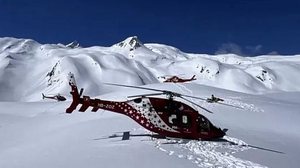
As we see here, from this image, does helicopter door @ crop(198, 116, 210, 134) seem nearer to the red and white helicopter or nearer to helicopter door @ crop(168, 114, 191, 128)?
the red and white helicopter

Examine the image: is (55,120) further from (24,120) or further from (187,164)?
(187,164)

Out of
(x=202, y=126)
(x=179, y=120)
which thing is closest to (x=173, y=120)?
(x=179, y=120)

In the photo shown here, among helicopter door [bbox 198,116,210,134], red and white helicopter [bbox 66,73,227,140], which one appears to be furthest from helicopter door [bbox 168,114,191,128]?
helicopter door [bbox 198,116,210,134]

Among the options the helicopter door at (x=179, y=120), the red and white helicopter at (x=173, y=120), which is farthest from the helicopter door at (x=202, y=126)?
the helicopter door at (x=179, y=120)

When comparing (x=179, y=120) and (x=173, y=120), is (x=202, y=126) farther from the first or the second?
(x=173, y=120)

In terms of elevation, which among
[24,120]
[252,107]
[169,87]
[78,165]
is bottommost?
[78,165]

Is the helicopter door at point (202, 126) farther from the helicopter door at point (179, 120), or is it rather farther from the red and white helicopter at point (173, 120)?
the helicopter door at point (179, 120)

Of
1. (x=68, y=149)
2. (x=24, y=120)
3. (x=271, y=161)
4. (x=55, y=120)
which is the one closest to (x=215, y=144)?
(x=271, y=161)

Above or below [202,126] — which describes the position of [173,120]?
above

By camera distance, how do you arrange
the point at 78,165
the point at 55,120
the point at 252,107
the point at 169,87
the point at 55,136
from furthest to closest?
the point at 169,87
the point at 252,107
the point at 55,120
the point at 55,136
the point at 78,165

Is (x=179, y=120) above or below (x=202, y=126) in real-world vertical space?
above

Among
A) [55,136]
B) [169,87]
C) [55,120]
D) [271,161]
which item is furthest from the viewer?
[169,87]

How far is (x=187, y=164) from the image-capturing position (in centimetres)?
1748

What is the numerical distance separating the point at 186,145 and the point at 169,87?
25738 mm
